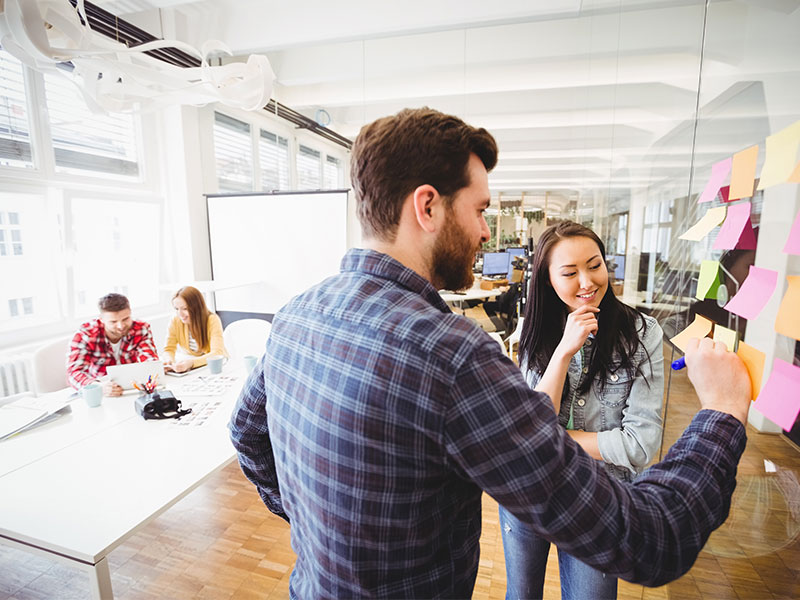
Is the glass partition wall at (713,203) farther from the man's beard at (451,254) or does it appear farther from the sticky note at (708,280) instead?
the man's beard at (451,254)

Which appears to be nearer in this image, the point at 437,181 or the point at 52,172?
the point at 437,181

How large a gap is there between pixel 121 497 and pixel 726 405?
1649 mm

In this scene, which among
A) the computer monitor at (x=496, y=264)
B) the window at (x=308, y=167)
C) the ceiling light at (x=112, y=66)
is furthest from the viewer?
the computer monitor at (x=496, y=264)

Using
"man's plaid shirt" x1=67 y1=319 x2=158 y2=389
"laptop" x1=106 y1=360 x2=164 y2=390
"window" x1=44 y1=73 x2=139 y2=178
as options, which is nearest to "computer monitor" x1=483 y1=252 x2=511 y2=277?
"window" x1=44 y1=73 x2=139 y2=178

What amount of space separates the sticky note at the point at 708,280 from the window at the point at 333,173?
311 inches

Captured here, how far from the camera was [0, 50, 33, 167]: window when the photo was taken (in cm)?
297

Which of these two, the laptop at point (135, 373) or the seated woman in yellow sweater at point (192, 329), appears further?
the seated woman in yellow sweater at point (192, 329)

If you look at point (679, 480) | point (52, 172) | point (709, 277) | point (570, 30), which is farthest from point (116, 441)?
point (570, 30)

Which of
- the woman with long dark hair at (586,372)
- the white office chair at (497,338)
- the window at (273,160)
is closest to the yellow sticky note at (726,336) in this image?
the woman with long dark hair at (586,372)

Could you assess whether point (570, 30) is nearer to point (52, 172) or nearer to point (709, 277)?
point (709, 277)

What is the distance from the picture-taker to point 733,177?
89cm

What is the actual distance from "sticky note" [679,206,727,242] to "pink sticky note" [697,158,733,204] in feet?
0.13

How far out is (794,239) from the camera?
709 mm

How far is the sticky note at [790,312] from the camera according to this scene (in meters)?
0.70
